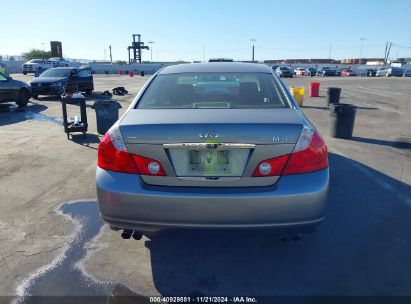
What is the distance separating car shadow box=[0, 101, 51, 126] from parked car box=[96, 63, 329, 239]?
921 centimetres

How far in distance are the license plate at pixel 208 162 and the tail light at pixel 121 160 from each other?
0.50ft

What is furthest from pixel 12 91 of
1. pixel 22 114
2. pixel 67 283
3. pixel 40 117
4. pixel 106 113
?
pixel 67 283

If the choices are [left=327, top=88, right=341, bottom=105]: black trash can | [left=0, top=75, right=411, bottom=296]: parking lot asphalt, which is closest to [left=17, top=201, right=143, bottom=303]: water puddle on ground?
[left=0, top=75, right=411, bottom=296]: parking lot asphalt

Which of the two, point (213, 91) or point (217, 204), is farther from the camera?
point (213, 91)

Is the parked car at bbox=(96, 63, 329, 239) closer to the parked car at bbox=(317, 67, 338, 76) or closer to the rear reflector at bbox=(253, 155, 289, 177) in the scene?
the rear reflector at bbox=(253, 155, 289, 177)

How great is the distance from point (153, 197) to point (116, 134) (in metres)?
0.59

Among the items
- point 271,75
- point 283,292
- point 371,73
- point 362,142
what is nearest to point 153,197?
point 283,292

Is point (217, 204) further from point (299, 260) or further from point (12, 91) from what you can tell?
point (12, 91)

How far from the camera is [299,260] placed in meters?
3.22

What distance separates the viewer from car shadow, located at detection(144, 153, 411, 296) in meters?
2.82

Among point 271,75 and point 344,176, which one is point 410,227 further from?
point 271,75

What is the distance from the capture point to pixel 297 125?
2654 millimetres

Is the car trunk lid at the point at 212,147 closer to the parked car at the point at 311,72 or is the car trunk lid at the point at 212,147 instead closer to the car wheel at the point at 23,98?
the car wheel at the point at 23,98

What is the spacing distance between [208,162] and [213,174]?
98mm
